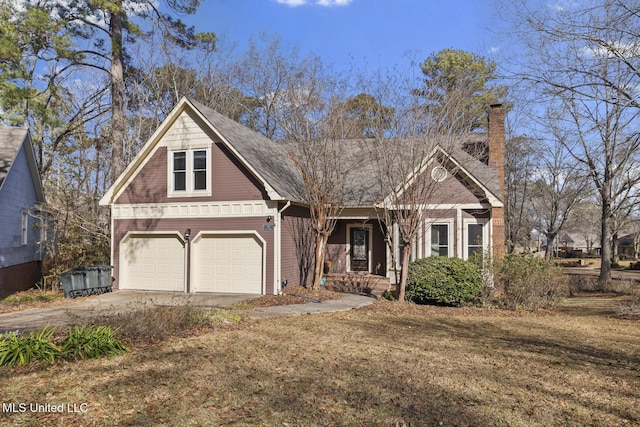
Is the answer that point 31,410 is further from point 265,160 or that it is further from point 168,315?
point 265,160

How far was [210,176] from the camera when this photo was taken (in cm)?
1595

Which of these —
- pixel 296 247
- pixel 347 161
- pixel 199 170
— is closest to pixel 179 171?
pixel 199 170

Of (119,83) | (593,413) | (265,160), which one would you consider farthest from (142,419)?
(119,83)

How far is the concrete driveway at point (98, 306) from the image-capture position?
32.5 feet

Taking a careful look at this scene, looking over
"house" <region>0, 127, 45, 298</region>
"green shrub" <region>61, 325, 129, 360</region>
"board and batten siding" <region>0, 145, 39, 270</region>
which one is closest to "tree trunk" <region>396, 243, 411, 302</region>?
"green shrub" <region>61, 325, 129, 360</region>

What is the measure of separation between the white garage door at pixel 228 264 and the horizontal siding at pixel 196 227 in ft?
1.05

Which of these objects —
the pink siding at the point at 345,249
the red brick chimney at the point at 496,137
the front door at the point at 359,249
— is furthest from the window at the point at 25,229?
the red brick chimney at the point at 496,137

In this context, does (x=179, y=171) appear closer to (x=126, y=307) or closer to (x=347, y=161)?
(x=126, y=307)

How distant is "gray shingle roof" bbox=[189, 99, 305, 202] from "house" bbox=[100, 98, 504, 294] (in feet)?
0.20

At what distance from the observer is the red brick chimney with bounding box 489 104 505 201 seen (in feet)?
61.2

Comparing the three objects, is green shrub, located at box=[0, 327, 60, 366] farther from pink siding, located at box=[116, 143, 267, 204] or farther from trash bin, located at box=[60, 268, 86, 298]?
pink siding, located at box=[116, 143, 267, 204]

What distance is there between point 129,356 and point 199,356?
110 cm

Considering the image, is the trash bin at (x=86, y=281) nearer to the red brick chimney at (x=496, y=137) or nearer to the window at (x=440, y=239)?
the window at (x=440, y=239)

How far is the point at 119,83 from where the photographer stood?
2070 cm
